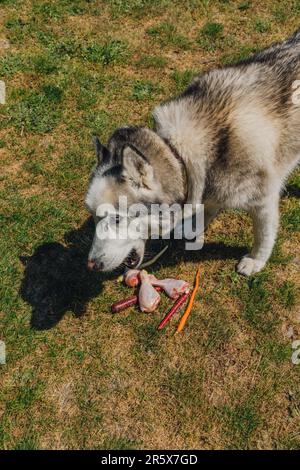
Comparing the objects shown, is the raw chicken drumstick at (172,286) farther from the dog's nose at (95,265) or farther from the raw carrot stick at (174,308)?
the dog's nose at (95,265)

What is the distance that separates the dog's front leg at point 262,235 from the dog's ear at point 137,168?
1132 mm

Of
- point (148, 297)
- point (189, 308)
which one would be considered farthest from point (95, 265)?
point (189, 308)

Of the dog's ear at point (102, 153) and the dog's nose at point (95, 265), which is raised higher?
Answer: the dog's ear at point (102, 153)

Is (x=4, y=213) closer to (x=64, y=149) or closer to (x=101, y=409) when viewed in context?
(x=64, y=149)

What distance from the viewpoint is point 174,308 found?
4.68 m

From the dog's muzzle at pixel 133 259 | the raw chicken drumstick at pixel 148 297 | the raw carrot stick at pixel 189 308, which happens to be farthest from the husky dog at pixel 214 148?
the raw carrot stick at pixel 189 308

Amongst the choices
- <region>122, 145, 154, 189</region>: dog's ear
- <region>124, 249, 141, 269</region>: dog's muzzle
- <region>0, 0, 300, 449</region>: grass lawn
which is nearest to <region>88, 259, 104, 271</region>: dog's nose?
<region>124, 249, 141, 269</region>: dog's muzzle

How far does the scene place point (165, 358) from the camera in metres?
4.41

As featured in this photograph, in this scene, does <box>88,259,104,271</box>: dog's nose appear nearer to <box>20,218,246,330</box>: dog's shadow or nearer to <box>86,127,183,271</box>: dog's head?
<box>86,127,183,271</box>: dog's head

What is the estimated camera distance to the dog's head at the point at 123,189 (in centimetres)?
363

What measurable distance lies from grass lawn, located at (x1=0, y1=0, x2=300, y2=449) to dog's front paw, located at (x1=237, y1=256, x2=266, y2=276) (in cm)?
7

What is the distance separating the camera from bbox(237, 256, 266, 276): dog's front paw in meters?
4.81

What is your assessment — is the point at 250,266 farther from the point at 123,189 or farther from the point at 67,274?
the point at 67,274

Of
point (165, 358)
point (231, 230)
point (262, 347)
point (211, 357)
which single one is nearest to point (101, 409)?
point (165, 358)
